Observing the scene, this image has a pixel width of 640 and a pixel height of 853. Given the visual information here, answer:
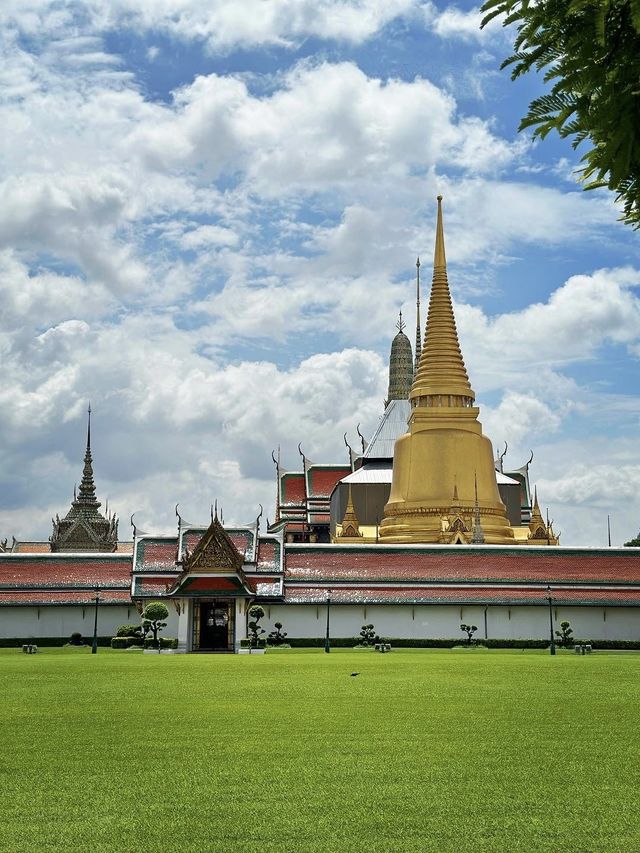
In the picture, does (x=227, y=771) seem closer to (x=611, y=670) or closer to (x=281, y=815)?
(x=281, y=815)

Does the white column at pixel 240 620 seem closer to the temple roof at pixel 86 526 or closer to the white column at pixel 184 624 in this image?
the white column at pixel 184 624

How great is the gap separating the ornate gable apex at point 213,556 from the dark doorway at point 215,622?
1113 millimetres

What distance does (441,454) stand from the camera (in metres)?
46.3

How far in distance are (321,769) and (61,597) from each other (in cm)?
2972

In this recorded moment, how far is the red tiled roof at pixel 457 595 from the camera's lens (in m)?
35.8

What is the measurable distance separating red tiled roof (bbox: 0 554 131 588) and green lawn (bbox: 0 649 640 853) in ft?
71.9

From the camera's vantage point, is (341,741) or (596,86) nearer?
(596,86)

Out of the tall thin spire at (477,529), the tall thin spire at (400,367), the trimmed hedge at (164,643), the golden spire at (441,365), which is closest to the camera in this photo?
the trimmed hedge at (164,643)

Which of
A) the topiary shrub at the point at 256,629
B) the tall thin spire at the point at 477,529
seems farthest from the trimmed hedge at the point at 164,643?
the tall thin spire at the point at 477,529

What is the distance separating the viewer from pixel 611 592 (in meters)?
36.2

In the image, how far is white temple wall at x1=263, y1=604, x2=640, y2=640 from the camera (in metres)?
36.1

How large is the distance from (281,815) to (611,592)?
3148 centimetres

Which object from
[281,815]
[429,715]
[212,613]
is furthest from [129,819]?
[212,613]

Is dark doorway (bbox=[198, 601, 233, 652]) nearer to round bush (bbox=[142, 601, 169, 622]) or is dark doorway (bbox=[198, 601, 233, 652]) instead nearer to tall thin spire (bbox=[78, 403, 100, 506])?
round bush (bbox=[142, 601, 169, 622])
